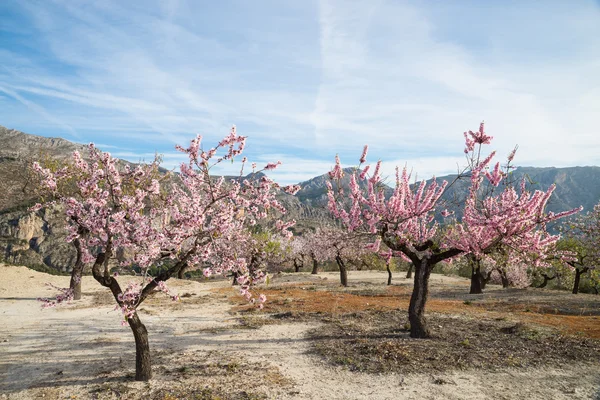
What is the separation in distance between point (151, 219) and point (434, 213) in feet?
33.1

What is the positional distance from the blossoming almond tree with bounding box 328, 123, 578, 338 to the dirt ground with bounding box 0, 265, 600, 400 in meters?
2.73

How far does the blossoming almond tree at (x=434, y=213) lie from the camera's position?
38.4 ft

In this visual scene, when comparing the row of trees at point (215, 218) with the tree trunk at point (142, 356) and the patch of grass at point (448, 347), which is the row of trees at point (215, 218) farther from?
the patch of grass at point (448, 347)

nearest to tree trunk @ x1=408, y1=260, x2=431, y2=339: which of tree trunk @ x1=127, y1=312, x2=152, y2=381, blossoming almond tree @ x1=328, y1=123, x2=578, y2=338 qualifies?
blossoming almond tree @ x1=328, y1=123, x2=578, y2=338

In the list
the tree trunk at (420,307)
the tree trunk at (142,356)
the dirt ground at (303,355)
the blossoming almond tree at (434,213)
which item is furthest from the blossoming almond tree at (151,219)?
the tree trunk at (420,307)

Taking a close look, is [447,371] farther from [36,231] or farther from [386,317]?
[36,231]

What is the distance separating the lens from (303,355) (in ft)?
40.7

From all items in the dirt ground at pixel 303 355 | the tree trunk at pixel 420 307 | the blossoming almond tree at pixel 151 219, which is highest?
the blossoming almond tree at pixel 151 219

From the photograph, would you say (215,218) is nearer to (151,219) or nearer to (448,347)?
(151,219)

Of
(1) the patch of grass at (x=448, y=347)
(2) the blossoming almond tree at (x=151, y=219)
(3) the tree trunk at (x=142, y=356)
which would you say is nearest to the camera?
(2) the blossoming almond tree at (x=151, y=219)

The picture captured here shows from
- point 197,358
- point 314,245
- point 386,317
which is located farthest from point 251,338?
point 314,245

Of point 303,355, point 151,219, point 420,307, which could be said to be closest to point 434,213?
point 420,307

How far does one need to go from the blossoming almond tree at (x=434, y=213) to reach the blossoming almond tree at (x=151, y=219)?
3583 mm

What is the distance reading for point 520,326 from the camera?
49.6ft
